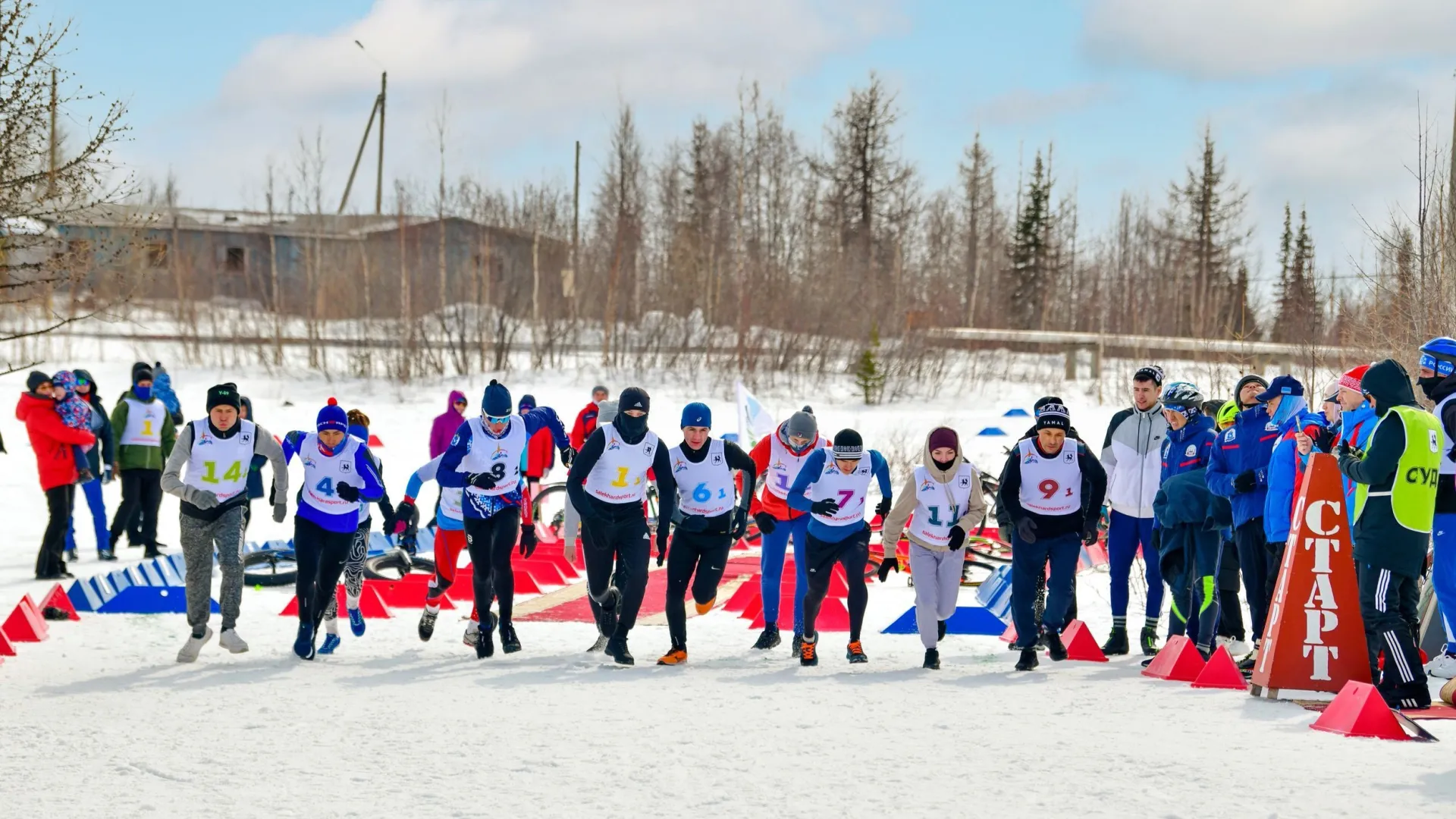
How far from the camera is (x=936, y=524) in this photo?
938cm

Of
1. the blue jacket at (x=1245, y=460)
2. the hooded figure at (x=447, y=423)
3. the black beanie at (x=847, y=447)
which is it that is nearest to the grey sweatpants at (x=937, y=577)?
the black beanie at (x=847, y=447)

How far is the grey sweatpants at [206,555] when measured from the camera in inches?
376

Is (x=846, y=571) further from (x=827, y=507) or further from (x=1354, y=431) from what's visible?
(x=1354, y=431)

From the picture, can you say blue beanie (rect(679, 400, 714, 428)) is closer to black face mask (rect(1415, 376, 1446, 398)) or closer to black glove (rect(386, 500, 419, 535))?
black glove (rect(386, 500, 419, 535))

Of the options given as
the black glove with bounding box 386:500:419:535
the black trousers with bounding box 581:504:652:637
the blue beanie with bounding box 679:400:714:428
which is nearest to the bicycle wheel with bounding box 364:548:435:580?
the black glove with bounding box 386:500:419:535

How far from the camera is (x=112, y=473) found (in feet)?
48.5

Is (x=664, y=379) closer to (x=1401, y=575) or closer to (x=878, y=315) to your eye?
(x=878, y=315)

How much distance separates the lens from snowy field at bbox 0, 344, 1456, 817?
5.79m

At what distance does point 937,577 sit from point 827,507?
0.87 metres

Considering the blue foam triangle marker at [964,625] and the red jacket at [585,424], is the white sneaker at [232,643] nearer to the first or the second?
the blue foam triangle marker at [964,625]

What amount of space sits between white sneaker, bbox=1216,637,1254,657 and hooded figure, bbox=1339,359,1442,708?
2.13 metres

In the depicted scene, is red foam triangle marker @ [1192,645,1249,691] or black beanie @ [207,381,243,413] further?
black beanie @ [207,381,243,413]

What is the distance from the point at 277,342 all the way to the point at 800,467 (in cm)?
2470

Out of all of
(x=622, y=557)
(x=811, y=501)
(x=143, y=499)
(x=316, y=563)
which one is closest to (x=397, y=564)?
(x=143, y=499)
